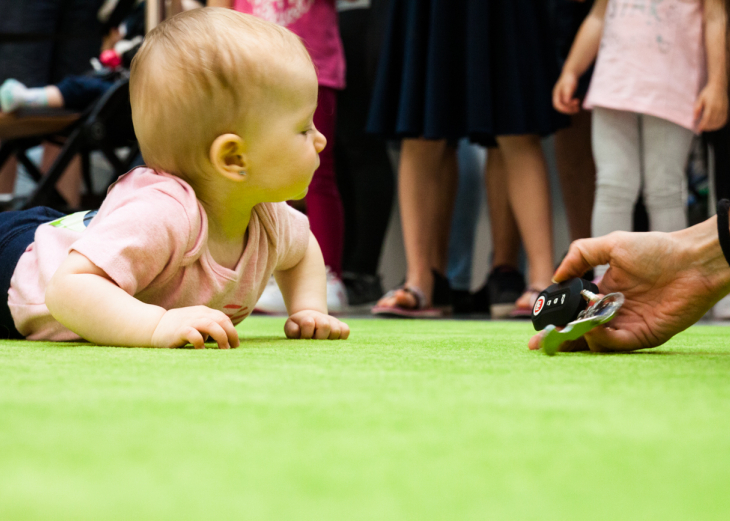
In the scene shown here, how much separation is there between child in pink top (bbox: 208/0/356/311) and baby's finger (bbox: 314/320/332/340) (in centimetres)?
97

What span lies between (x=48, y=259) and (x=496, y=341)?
582mm

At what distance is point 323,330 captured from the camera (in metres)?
1.04

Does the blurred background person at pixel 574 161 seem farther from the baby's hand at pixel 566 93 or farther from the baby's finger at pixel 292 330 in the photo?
the baby's finger at pixel 292 330

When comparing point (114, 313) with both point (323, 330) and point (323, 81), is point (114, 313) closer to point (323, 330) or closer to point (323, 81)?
point (323, 330)

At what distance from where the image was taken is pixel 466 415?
42 cm

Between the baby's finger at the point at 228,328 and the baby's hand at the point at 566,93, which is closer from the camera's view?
the baby's finger at the point at 228,328

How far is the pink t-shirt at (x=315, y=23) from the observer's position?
1969 mm

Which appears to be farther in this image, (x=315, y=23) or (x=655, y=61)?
(x=315, y=23)

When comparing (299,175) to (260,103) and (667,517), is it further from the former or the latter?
(667,517)

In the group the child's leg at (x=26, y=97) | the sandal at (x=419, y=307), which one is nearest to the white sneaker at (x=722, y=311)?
the sandal at (x=419, y=307)

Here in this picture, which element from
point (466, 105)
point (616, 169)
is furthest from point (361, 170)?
point (616, 169)

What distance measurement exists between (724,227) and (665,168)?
43.6 inches

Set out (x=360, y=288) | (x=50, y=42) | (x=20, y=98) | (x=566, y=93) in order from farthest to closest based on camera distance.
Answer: (x=50, y=42) → (x=360, y=288) → (x=20, y=98) → (x=566, y=93)

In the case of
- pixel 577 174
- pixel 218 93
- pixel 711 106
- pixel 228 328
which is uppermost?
pixel 218 93
